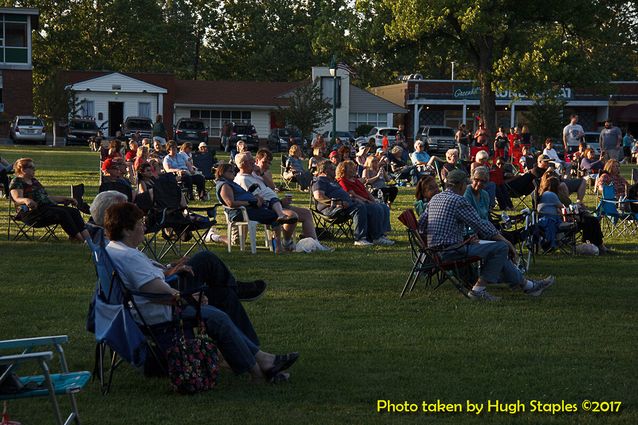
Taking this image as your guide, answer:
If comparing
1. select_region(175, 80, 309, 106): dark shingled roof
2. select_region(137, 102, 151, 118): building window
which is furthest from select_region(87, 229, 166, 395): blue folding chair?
select_region(175, 80, 309, 106): dark shingled roof

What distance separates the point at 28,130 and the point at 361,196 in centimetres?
3383

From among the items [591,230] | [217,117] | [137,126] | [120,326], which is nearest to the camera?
[120,326]

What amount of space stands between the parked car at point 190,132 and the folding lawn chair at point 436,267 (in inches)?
1423

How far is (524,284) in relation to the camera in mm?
9305

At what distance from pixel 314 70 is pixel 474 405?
53797mm

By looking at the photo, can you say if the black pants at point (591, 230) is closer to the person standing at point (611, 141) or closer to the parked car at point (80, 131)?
the person standing at point (611, 141)

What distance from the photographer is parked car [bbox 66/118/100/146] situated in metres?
46.3

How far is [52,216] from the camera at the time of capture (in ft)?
38.8

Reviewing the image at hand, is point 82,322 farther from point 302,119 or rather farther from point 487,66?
point 302,119

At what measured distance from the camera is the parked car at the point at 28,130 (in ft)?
146

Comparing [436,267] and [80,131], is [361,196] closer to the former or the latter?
[436,267]

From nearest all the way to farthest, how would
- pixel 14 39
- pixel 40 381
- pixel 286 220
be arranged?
pixel 40 381 < pixel 286 220 < pixel 14 39

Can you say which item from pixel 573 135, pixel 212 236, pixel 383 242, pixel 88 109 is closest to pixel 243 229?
pixel 212 236

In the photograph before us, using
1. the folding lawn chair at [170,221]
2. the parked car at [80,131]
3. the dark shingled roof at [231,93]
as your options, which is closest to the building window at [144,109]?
the dark shingled roof at [231,93]
